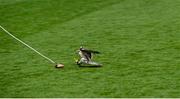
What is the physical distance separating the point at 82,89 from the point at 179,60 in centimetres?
178

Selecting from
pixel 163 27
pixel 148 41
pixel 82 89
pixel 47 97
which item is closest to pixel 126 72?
pixel 82 89

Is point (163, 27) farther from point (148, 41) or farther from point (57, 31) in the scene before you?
point (57, 31)

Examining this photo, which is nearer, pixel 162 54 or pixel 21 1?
pixel 162 54

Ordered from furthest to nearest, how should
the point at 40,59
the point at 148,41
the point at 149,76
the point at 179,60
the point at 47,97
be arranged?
the point at 148,41 → the point at 40,59 → the point at 179,60 → the point at 149,76 → the point at 47,97

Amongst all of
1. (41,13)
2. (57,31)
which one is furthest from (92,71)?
(41,13)

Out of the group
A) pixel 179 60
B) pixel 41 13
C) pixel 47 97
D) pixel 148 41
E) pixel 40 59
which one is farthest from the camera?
pixel 41 13

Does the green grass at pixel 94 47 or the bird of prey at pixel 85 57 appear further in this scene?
the bird of prey at pixel 85 57

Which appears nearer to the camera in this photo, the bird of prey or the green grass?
the green grass

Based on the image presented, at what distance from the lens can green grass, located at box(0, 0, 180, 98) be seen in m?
5.54

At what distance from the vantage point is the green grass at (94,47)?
5535 millimetres

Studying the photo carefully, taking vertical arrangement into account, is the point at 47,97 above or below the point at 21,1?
below

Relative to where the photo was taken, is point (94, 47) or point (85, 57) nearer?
point (85, 57)

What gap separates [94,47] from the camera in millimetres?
7656

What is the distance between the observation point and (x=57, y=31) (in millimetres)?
9102
